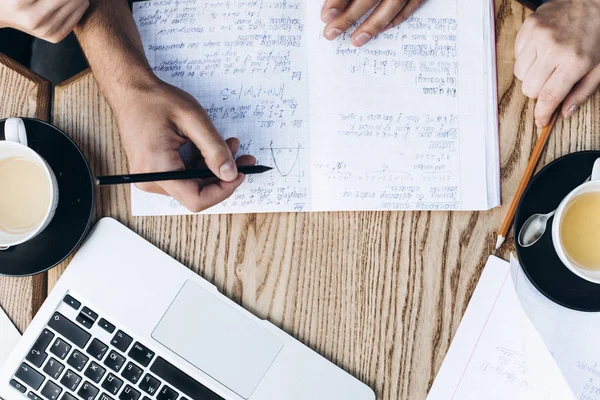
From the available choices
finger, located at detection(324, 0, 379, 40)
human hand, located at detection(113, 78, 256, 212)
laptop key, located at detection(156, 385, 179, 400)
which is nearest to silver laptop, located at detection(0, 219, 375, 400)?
laptop key, located at detection(156, 385, 179, 400)

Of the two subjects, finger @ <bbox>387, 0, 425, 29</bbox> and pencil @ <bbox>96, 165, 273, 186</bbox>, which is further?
finger @ <bbox>387, 0, 425, 29</bbox>

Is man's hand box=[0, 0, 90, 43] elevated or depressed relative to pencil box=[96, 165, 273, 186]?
elevated

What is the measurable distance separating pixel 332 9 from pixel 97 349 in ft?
1.75

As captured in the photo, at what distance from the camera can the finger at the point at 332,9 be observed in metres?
0.65

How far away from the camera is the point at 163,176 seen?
1.90 feet

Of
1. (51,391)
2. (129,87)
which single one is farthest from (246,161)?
(51,391)

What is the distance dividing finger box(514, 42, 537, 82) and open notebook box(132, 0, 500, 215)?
3 centimetres

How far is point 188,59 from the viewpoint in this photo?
676 mm

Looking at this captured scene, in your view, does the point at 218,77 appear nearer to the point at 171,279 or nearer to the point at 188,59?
the point at 188,59

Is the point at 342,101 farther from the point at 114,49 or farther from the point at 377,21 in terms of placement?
the point at 114,49

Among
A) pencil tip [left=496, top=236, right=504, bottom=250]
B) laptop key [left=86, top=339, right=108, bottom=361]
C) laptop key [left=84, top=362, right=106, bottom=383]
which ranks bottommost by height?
laptop key [left=84, top=362, right=106, bottom=383]

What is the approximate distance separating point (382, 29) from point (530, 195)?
11.3 inches

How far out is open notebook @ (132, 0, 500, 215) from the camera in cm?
66

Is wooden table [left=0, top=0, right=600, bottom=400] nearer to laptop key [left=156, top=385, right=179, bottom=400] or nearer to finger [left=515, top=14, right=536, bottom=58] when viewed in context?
finger [left=515, top=14, right=536, bottom=58]
